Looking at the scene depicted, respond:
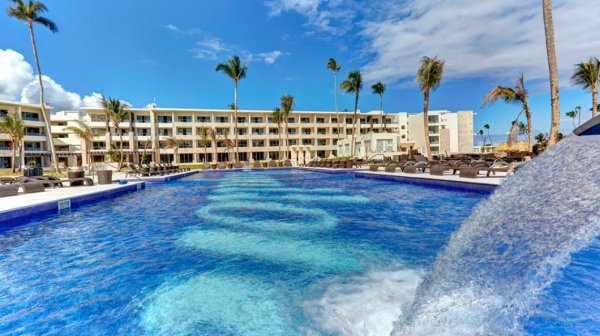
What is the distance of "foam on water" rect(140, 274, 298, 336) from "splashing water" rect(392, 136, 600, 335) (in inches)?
54.1

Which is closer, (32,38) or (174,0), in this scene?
(32,38)

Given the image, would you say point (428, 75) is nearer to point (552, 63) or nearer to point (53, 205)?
point (552, 63)

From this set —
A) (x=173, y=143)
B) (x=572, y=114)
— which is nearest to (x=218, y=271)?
(x=173, y=143)

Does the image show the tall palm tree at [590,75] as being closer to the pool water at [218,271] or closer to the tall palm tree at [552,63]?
the tall palm tree at [552,63]

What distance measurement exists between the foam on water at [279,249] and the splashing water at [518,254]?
4.66 feet

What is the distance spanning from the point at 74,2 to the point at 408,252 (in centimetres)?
3291

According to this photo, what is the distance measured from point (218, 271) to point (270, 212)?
14.7ft

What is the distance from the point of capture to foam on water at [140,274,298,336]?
2881 mm

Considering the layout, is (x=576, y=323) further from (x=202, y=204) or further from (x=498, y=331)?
(x=202, y=204)

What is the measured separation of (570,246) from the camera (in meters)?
2.87

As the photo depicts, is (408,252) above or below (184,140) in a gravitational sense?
below

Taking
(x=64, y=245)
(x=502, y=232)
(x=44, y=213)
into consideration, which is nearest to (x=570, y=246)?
(x=502, y=232)

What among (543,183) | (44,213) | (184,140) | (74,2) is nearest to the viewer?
(543,183)

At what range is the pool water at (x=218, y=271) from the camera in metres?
3.01
